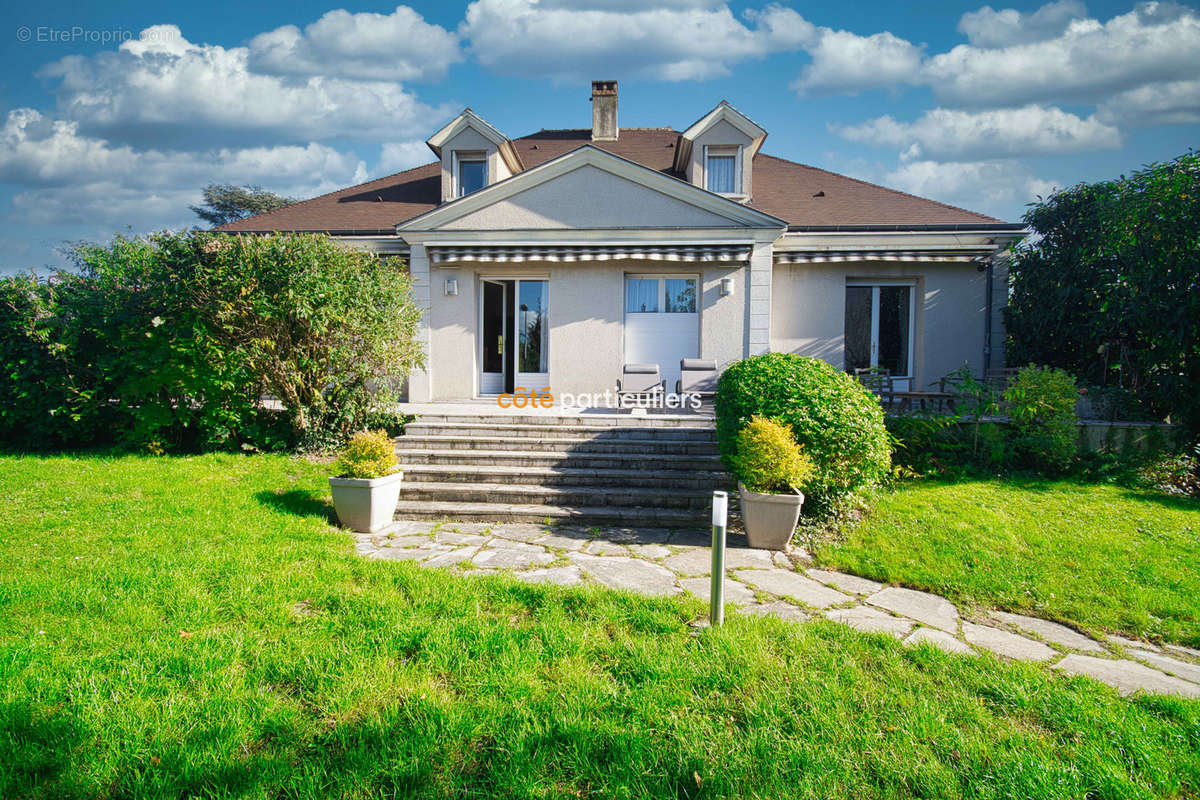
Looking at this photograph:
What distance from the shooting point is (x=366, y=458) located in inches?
279

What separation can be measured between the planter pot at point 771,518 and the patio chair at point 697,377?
6455 mm

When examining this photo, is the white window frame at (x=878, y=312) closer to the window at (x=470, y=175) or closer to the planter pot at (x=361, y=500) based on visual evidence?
the window at (x=470, y=175)

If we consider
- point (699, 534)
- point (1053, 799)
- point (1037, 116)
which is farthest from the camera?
point (1037, 116)

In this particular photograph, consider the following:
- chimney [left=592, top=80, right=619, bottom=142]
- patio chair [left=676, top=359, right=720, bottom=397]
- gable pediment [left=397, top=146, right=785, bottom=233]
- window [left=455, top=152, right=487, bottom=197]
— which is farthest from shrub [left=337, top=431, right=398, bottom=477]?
chimney [left=592, top=80, right=619, bottom=142]

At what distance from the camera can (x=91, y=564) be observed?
5000mm

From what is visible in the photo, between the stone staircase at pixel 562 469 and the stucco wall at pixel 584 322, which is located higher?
the stucco wall at pixel 584 322

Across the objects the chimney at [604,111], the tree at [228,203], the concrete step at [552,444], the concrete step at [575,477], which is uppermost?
the tree at [228,203]

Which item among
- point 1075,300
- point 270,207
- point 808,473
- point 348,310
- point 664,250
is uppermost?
point 270,207

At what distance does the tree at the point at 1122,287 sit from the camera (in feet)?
29.8

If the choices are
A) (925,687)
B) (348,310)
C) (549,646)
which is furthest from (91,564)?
(925,687)

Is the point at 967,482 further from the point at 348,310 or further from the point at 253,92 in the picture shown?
the point at 253,92

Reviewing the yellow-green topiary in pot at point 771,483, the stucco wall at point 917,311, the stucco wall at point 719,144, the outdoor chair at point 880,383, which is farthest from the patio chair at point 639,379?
the yellow-green topiary in pot at point 771,483

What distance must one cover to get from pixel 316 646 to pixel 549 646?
5.35 ft

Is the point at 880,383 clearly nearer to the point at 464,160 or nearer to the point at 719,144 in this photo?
the point at 719,144
